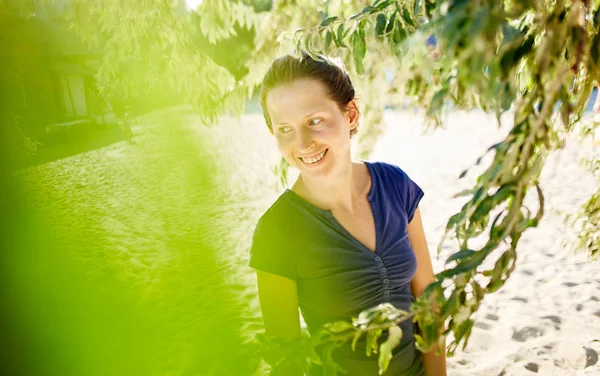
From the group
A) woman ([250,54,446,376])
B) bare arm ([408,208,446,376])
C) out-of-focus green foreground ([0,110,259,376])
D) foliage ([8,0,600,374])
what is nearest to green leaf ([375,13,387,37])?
foliage ([8,0,600,374])

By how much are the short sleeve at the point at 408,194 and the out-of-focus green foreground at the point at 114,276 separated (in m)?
0.89

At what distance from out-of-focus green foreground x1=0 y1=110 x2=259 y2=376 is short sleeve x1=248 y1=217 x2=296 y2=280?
313 millimetres

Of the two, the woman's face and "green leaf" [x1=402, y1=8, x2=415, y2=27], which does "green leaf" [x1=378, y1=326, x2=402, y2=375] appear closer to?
"green leaf" [x1=402, y1=8, x2=415, y2=27]

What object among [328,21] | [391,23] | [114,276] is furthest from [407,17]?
[114,276]

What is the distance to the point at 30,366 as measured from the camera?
10.9ft

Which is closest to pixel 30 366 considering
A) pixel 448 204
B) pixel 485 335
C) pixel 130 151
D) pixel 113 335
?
pixel 113 335

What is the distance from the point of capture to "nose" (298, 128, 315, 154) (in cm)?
140

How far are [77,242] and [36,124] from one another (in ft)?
8.09

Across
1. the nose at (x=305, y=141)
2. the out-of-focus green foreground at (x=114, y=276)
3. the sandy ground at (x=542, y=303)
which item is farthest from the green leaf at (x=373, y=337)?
the nose at (x=305, y=141)

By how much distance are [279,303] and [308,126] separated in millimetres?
626

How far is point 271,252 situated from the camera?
4.54ft

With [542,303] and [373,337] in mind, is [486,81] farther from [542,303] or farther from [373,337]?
[542,303]

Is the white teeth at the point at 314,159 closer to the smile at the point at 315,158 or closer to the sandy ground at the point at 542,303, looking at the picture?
the smile at the point at 315,158

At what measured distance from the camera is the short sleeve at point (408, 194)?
1.66 metres
